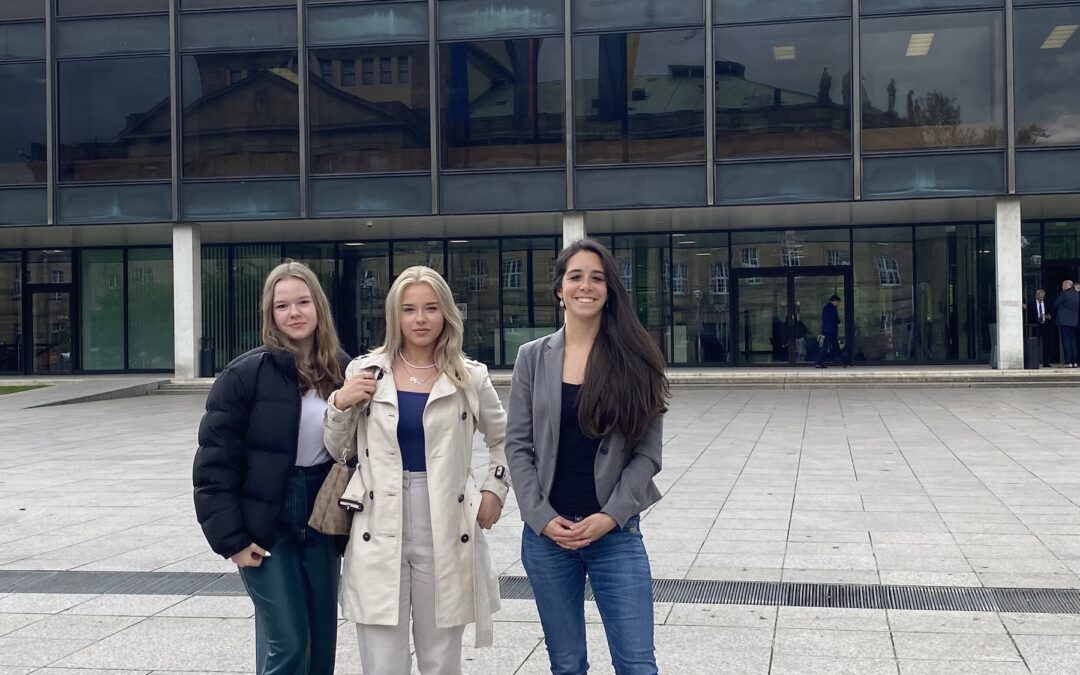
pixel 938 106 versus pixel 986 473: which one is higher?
pixel 938 106

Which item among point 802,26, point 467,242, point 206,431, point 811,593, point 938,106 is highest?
point 802,26

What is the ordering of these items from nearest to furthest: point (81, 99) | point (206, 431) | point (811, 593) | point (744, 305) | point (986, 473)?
point (206, 431) < point (811, 593) < point (986, 473) < point (81, 99) < point (744, 305)

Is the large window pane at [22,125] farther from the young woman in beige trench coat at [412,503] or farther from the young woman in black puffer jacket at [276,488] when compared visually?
the young woman in beige trench coat at [412,503]

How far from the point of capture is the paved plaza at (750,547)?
5117 mm

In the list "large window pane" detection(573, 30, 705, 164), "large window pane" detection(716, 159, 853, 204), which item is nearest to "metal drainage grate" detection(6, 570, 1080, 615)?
"large window pane" detection(716, 159, 853, 204)

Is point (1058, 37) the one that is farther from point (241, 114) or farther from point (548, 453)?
point (548, 453)

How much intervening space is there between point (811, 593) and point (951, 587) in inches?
31.8

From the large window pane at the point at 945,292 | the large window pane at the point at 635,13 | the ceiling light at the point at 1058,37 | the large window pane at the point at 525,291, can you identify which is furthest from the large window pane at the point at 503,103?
the ceiling light at the point at 1058,37

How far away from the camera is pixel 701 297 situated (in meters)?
27.1

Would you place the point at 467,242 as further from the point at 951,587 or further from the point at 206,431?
the point at 206,431

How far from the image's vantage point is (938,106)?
22.6m

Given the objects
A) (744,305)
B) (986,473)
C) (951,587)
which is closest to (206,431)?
(951,587)

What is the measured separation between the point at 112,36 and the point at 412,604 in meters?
24.4

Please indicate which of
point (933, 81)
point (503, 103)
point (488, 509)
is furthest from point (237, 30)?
point (488, 509)
